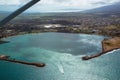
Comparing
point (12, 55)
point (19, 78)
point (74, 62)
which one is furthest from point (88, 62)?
point (12, 55)

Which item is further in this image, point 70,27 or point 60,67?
point 70,27

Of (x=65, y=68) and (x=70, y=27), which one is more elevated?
(x=65, y=68)

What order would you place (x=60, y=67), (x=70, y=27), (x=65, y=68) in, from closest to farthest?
(x=65, y=68) → (x=60, y=67) → (x=70, y=27)

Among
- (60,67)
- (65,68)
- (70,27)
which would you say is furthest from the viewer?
(70,27)

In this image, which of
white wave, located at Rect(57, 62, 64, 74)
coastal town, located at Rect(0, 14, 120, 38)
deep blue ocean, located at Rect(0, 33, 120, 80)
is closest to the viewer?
deep blue ocean, located at Rect(0, 33, 120, 80)

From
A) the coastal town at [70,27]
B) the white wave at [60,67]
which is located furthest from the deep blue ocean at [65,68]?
the coastal town at [70,27]

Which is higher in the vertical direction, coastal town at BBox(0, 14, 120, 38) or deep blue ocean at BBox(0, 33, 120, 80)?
deep blue ocean at BBox(0, 33, 120, 80)

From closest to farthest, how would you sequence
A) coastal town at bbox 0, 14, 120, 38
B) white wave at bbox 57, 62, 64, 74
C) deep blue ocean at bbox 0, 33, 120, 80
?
deep blue ocean at bbox 0, 33, 120, 80 → white wave at bbox 57, 62, 64, 74 → coastal town at bbox 0, 14, 120, 38

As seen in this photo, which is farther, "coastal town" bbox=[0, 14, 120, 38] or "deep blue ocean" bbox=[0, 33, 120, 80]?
"coastal town" bbox=[0, 14, 120, 38]

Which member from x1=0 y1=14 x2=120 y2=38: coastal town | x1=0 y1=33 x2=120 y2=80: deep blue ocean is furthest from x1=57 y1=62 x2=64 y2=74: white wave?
x1=0 y1=14 x2=120 y2=38: coastal town

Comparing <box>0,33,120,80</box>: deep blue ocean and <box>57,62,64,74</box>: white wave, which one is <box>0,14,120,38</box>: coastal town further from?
<box>57,62,64,74</box>: white wave

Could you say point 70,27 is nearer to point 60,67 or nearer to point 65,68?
point 60,67

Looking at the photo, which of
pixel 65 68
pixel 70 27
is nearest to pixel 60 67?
pixel 65 68
